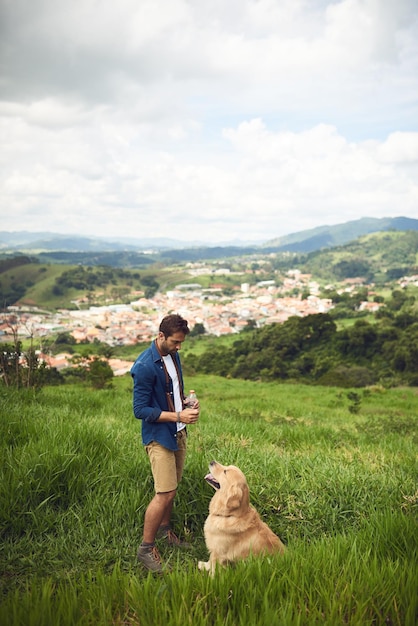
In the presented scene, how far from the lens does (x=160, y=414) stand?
11.8 ft

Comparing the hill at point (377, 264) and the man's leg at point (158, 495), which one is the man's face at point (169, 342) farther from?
the hill at point (377, 264)

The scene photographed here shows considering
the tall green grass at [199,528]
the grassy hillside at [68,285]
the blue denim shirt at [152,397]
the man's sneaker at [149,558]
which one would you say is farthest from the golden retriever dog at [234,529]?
the grassy hillside at [68,285]

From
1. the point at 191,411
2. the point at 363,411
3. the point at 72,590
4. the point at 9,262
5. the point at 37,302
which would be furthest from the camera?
the point at 9,262

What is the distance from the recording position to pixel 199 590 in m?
2.54

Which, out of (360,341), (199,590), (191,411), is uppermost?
(191,411)

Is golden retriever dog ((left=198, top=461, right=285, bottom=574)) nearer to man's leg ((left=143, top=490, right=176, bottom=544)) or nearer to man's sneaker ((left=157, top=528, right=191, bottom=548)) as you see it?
man's leg ((left=143, top=490, right=176, bottom=544))

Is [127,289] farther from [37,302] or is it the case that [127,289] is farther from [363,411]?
[363,411]

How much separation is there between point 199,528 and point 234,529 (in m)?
1.13

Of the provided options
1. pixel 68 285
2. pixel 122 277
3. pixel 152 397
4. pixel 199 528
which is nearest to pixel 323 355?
pixel 199 528

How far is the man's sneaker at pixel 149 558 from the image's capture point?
3386mm

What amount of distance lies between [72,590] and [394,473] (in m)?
3.72

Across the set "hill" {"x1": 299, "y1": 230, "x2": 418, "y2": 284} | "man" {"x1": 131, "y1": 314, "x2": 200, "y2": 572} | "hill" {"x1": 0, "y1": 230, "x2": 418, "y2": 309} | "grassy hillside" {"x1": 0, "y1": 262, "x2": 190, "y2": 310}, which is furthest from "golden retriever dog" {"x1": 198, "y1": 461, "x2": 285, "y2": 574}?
"hill" {"x1": 299, "y1": 230, "x2": 418, "y2": 284}

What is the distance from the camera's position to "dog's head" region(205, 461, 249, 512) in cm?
327

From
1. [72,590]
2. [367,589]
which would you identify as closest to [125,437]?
[72,590]
